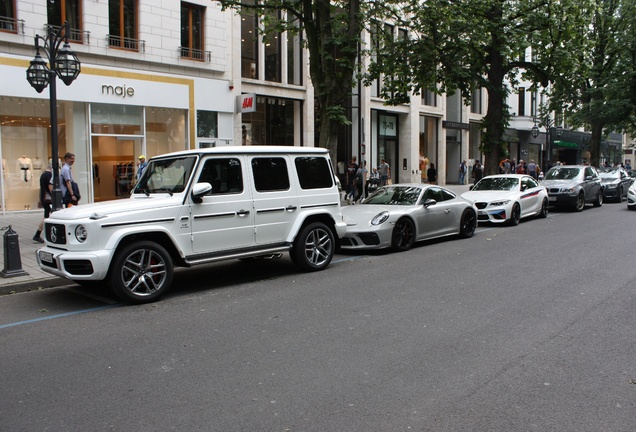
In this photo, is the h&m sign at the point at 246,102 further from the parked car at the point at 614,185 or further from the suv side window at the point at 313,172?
the parked car at the point at 614,185

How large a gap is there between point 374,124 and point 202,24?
12.1m

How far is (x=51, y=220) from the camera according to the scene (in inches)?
287

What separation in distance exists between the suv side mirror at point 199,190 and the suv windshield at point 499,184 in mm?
11691

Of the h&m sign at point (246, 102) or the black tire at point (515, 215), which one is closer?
the black tire at point (515, 215)

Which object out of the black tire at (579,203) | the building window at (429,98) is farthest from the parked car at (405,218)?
the building window at (429,98)

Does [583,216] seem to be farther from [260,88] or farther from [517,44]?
[260,88]

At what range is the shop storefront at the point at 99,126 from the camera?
17.0 m

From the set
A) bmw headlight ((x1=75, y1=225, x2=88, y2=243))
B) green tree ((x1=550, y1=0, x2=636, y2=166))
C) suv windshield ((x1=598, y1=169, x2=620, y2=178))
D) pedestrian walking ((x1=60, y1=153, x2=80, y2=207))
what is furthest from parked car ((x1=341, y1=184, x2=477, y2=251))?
green tree ((x1=550, y1=0, x2=636, y2=166))

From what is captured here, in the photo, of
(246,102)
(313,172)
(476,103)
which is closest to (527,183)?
(313,172)

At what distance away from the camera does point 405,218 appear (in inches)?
448

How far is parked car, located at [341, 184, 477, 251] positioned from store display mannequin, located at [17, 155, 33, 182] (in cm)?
1127

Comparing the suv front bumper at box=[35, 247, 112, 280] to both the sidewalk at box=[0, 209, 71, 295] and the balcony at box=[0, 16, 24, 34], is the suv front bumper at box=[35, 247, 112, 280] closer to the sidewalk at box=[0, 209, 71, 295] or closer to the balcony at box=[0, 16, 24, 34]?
the sidewalk at box=[0, 209, 71, 295]

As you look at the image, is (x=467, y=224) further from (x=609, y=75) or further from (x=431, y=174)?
(x=609, y=75)

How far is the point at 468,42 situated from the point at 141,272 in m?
14.5
